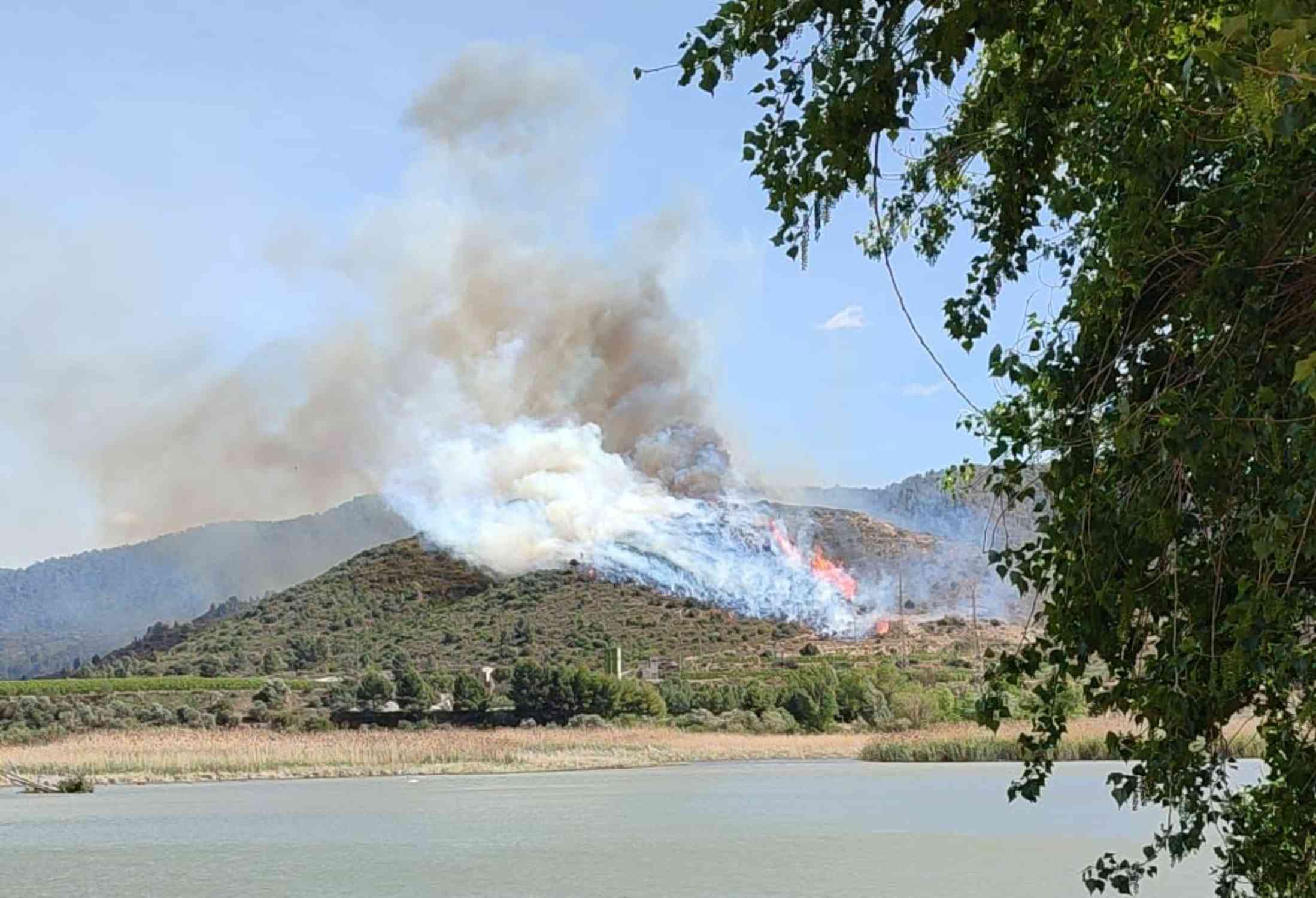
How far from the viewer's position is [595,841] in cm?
2025

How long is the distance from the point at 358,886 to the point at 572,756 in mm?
24066

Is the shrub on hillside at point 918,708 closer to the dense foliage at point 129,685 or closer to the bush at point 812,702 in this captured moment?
the bush at point 812,702

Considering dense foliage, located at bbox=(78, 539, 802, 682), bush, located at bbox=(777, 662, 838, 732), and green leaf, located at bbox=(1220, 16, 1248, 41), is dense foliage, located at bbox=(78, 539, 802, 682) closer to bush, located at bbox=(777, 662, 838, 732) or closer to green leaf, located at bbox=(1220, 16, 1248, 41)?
bush, located at bbox=(777, 662, 838, 732)

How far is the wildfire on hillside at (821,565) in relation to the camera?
96.1 meters

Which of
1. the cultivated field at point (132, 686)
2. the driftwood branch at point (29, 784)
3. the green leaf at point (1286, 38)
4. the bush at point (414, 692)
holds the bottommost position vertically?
the driftwood branch at point (29, 784)

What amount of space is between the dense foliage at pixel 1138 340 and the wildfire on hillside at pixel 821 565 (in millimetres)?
88359

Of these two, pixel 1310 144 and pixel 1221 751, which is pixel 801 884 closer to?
pixel 1221 751

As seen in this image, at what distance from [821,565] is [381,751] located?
64949 mm

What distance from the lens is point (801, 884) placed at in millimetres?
15148

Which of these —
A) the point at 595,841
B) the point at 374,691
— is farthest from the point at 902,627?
the point at 595,841

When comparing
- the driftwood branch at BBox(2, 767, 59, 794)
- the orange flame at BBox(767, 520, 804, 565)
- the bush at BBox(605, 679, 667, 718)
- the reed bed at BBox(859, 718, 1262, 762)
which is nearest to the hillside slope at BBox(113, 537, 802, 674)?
the bush at BBox(605, 679, 667, 718)

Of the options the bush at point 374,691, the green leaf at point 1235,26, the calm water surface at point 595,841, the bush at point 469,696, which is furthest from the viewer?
the bush at point 374,691

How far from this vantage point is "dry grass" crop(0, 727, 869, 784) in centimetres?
3697

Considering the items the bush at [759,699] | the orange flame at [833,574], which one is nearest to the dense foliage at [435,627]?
the orange flame at [833,574]
